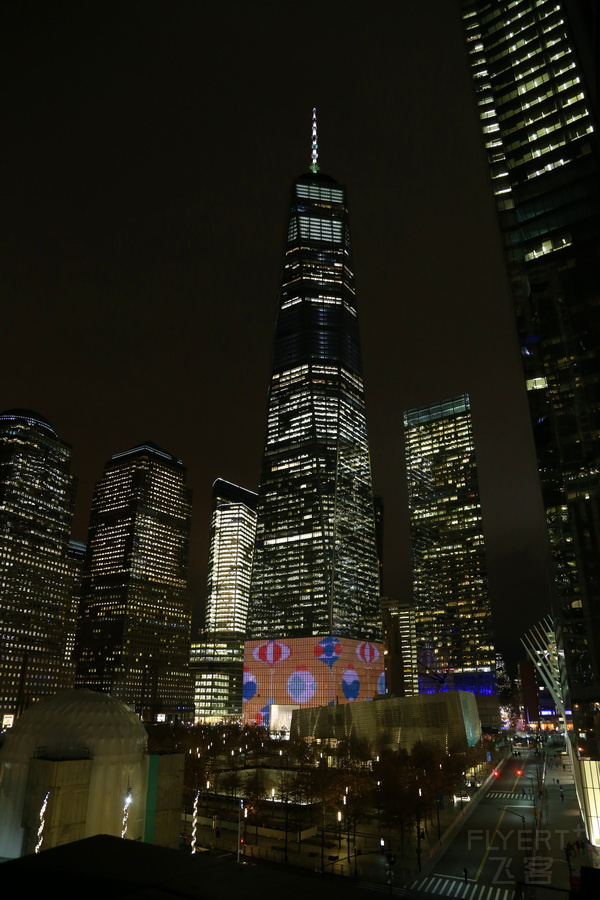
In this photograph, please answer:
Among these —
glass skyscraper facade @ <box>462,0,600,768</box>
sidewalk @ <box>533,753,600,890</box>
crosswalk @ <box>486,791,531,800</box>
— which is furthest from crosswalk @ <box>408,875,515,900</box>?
crosswalk @ <box>486,791,531,800</box>

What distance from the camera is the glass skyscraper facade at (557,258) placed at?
6950 cm

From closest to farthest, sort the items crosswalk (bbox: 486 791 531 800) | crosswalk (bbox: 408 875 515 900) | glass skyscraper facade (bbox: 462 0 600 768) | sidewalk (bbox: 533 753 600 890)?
crosswalk (bbox: 408 875 515 900), sidewalk (bbox: 533 753 600 890), glass skyscraper facade (bbox: 462 0 600 768), crosswalk (bbox: 486 791 531 800)

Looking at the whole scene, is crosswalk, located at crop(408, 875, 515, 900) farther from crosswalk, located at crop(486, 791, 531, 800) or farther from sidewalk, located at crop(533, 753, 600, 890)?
crosswalk, located at crop(486, 791, 531, 800)

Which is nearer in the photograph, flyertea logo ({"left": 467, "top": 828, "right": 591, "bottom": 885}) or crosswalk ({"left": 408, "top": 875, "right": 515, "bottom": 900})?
crosswalk ({"left": 408, "top": 875, "right": 515, "bottom": 900})

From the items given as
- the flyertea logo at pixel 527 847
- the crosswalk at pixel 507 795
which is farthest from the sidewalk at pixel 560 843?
the crosswalk at pixel 507 795

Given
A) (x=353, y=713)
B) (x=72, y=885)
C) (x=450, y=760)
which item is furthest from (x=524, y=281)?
(x=353, y=713)

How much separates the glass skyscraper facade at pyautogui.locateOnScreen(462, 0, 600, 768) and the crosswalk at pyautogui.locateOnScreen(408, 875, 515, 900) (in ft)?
70.9

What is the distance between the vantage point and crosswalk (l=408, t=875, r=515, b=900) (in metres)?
42.8

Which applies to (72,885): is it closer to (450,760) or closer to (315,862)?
(315,862)

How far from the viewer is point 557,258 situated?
252ft

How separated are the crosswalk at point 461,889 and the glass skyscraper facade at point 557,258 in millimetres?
21612

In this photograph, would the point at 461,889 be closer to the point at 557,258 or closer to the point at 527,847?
the point at 527,847

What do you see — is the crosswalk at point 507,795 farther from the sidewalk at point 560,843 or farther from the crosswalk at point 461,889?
the crosswalk at point 461,889

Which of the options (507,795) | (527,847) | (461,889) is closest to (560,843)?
(527,847)
